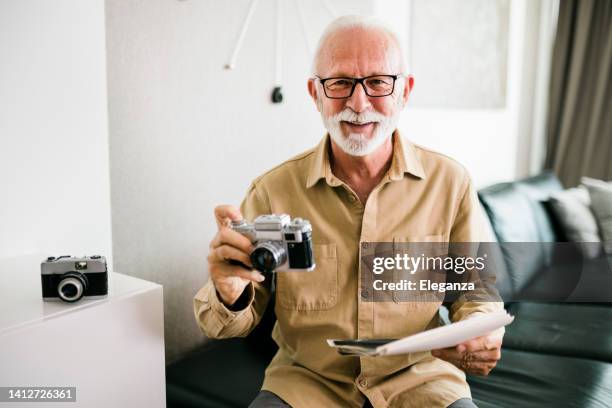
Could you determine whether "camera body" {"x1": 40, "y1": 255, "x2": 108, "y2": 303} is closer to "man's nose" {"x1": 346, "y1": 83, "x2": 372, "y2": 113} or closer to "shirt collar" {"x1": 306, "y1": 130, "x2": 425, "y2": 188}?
"shirt collar" {"x1": 306, "y1": 130, "x2": 425, "y2": 188}

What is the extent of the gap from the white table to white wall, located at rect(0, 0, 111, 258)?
12 cm

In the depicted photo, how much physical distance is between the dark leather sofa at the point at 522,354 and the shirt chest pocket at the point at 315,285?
338 mm

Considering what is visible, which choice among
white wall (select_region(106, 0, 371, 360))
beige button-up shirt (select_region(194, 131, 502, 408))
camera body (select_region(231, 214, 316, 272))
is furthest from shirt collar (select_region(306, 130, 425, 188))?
white wall (select_region(106, 0, 371, 360))

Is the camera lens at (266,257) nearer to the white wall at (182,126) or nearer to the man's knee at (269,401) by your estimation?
the man's knee at (269,401)

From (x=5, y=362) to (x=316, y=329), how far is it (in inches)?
24.7

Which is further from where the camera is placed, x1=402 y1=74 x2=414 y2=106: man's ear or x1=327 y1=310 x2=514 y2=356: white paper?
x1=402 y1=74 x2=414 y2=106: man's ear

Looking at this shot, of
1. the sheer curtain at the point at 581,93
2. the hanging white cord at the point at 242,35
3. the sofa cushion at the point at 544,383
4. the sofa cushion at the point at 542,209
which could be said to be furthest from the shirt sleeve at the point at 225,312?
the sheer curtain at the point at 581,93

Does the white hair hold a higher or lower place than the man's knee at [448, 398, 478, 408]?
higher

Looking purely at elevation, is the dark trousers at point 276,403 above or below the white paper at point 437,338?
below

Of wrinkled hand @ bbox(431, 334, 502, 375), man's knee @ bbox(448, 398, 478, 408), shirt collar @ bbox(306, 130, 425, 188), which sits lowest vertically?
man's knee @ bbox(448, 398, 478, 408)

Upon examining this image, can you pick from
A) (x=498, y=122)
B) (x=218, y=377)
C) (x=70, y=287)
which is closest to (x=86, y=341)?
(x=70, y=287)

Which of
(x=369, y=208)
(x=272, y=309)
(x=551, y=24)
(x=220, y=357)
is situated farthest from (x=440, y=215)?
(x=551, y=24)

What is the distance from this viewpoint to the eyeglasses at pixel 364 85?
45.6 inches

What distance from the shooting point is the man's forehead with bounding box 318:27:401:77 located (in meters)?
1.15
